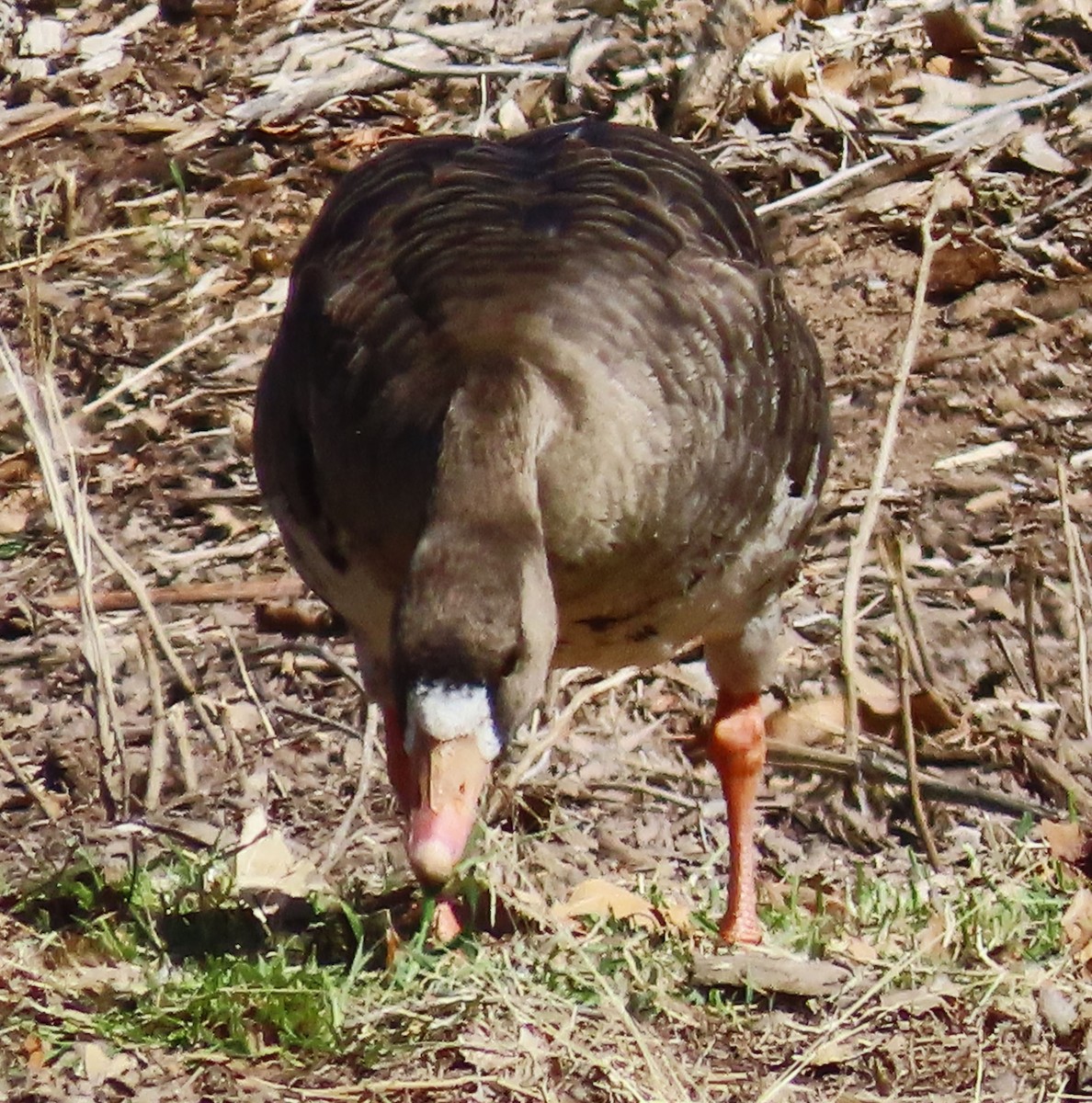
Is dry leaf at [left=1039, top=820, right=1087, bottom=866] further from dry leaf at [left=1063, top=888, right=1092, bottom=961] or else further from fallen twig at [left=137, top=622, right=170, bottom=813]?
fallen twig at [left=137, top=622, right=170, bottom=813]

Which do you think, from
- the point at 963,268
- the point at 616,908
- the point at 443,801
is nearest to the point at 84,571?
the point at 616,908

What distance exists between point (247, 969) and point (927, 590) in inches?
113

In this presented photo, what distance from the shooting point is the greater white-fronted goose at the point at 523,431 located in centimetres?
379

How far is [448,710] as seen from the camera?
368 cm

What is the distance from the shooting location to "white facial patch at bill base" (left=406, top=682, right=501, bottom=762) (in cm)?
367

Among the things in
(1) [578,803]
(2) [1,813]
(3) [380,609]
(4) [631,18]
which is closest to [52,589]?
(2) [1,813]

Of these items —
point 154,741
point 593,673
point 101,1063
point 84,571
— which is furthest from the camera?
point 593,673

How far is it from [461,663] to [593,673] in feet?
8.77

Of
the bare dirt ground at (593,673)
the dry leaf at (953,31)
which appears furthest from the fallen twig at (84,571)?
the dry leaf at (953,31)

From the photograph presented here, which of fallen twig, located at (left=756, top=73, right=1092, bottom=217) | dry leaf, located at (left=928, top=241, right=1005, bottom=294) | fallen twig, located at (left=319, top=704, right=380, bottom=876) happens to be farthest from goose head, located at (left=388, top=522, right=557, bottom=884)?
fallen twig, located at (left=756, top=73, right=1092, bottom=217)

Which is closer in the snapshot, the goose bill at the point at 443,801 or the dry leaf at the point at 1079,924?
the goose bill at the point at 443,801

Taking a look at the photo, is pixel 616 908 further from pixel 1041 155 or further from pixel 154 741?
pixel 1041 155

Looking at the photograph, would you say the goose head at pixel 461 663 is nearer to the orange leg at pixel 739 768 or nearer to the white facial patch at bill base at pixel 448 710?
the white facial patch at bill base at pixel 448 710

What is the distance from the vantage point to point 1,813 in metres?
5.54
